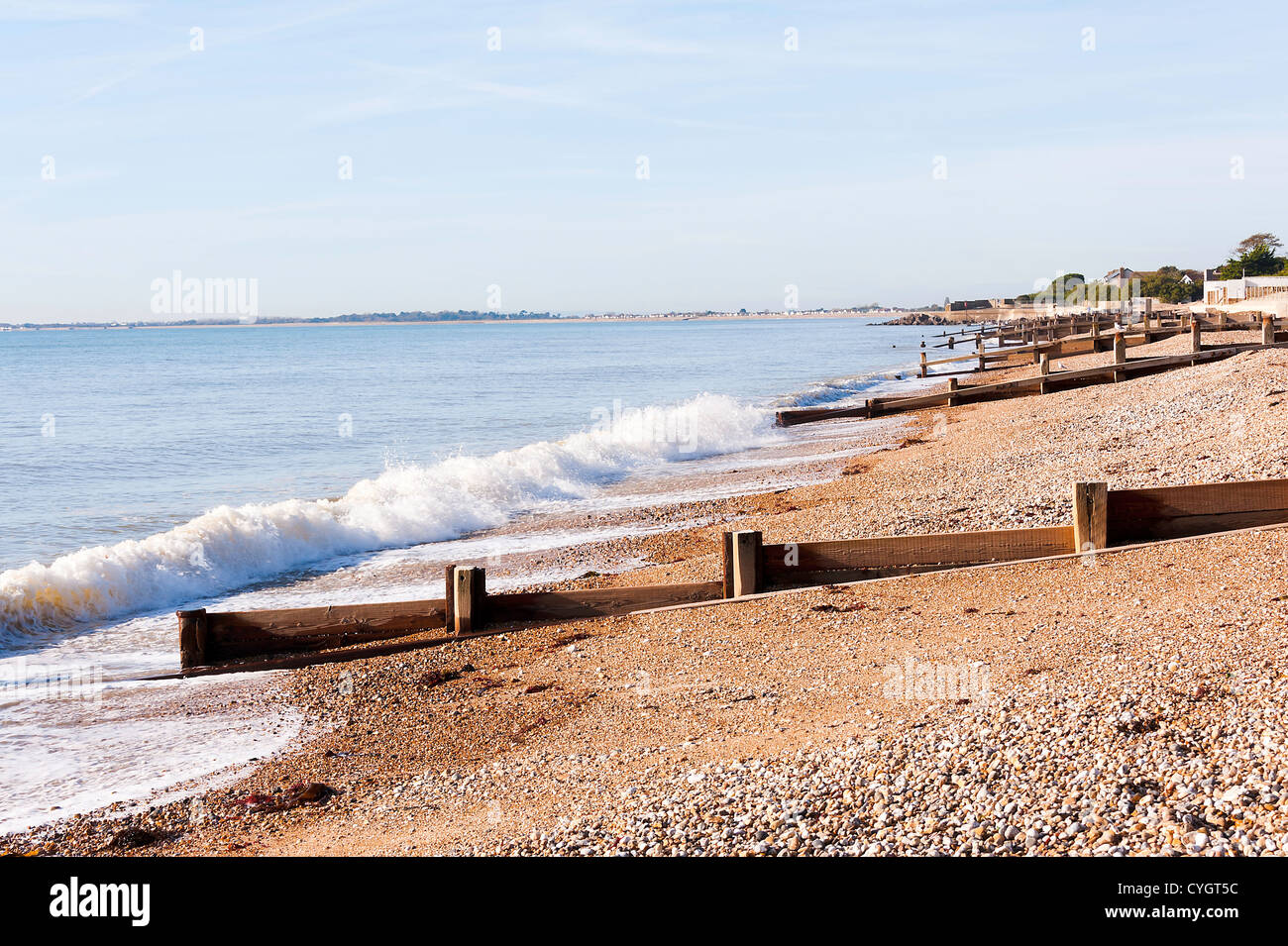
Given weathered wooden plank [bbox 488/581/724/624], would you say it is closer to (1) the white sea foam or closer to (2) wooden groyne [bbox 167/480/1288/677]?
(2) wooden groyne [bbox 167/480/1288/677]

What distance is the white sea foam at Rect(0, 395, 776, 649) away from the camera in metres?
13.1

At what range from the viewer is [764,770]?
19.4 ft

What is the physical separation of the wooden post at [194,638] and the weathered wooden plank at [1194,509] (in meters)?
8.32

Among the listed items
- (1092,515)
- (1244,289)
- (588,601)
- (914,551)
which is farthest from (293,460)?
(1244,289)

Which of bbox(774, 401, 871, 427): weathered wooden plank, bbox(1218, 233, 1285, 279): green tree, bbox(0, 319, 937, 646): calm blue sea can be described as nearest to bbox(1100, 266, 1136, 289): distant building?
bbox(1218, 233, 1285, 279): green tree

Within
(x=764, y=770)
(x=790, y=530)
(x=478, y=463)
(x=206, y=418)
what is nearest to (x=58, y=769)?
(x=764, y=770)

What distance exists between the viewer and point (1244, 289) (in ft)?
216

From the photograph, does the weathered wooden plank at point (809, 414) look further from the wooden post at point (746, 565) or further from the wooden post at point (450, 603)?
the wooden post at point (450, 603)

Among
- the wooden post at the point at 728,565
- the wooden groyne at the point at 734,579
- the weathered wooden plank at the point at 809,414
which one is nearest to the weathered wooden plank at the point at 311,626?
the wooden groyne at the point at 734,579

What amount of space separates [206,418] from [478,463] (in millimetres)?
23899

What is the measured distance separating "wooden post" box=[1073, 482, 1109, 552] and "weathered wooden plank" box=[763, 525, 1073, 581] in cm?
17

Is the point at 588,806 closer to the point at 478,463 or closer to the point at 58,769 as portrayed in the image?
the point at 58,769

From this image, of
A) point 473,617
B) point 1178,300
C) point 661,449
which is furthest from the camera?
point 1178,300
